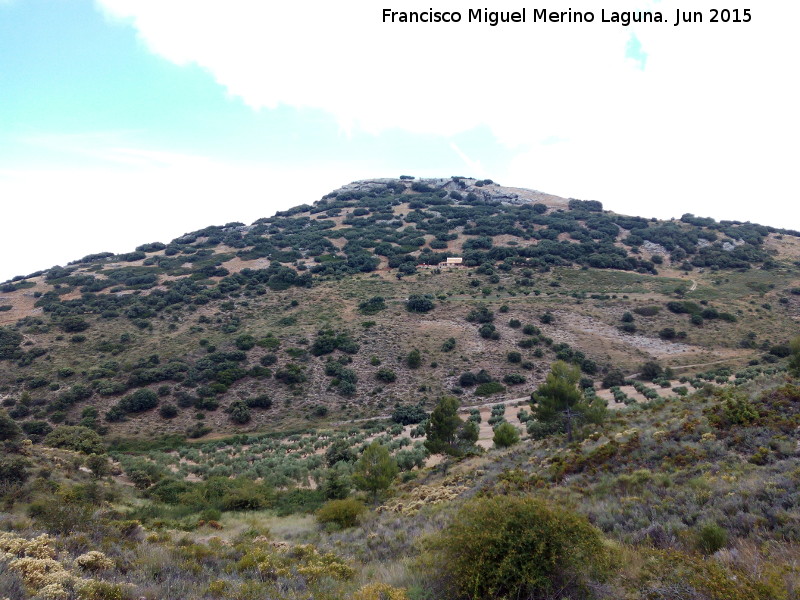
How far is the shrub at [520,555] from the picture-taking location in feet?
18.9

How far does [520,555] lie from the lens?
231 inches

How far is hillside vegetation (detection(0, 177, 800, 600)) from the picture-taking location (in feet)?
20.7

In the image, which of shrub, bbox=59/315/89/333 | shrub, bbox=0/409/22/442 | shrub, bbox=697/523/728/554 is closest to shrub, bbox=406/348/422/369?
shrub, bbox=0/409/22/442

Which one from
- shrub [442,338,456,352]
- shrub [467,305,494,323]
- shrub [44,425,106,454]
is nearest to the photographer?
shrub [44,425,106,454]

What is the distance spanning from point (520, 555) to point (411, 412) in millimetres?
27959

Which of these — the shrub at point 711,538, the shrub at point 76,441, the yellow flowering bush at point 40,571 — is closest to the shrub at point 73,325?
the shrub at point 76,441

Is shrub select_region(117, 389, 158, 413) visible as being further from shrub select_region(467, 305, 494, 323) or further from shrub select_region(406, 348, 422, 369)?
shrub select_region(467, 305, 494, 323)

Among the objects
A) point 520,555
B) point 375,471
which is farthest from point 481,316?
point 520,555

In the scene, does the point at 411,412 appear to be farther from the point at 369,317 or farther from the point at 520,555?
the point at 520,555

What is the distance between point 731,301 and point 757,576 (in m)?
57.7

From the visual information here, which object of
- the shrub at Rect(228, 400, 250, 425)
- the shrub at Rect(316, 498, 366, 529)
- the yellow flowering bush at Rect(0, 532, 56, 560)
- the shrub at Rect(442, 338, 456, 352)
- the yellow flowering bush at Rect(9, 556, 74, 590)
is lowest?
the shrub at Rect(228, 400, 250, 425)

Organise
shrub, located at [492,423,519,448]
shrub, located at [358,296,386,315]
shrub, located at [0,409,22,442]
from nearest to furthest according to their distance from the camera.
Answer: shrub, located at [0,409,22,442] < shrub, located at [492,423,519,448] < shrub, located at [358,296,386,315]

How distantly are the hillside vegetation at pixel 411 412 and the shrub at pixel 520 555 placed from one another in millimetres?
39

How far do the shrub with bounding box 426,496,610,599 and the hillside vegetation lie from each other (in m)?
0.04
